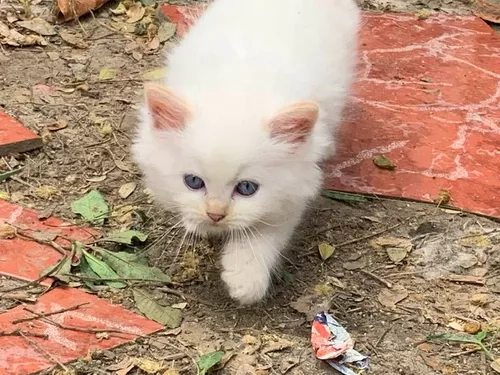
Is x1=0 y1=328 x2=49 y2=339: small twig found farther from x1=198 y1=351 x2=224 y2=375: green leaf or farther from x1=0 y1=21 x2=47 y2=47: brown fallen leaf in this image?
x1=0 y1=21 x2=47 y2=47: brown fallen leaf

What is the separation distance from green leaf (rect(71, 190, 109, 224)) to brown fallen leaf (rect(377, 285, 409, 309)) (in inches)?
45.4

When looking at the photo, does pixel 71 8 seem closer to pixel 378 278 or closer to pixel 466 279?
pixel 378 278

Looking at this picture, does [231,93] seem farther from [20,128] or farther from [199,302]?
[20,128]

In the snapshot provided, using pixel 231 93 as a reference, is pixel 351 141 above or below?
below

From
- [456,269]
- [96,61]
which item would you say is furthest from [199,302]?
[96,61]

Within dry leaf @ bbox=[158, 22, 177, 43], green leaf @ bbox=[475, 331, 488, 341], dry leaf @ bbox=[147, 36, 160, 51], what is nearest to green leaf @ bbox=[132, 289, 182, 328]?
green leaf @ bbox=[475, 331, 488, 341]

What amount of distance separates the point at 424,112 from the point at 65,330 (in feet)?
7.94

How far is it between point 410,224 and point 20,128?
5.96 feet

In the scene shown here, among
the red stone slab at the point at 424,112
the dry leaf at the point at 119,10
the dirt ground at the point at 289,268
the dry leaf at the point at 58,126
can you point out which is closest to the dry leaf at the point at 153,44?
the red stone slab at the point at 424,112

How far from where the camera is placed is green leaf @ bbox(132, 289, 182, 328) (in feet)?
9.06

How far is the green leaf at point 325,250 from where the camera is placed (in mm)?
3207

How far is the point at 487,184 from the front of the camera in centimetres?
371

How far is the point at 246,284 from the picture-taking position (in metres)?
2.79

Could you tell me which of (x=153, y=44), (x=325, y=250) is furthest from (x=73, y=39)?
(x=325, y=250)
